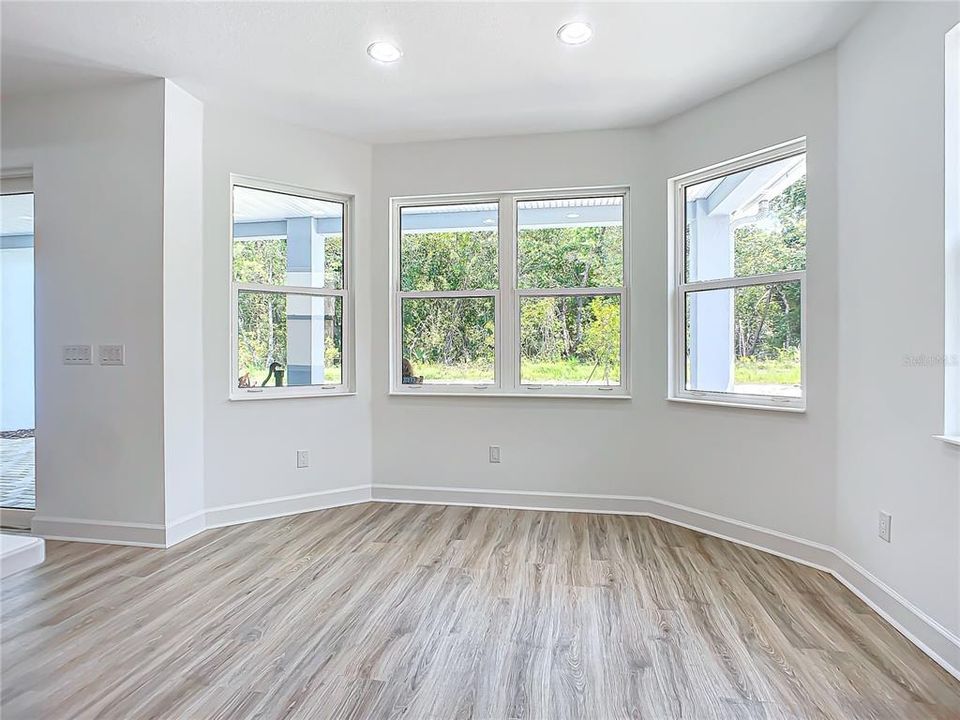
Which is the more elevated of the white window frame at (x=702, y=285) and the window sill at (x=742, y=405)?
the white window frame at (x=702, y=285)

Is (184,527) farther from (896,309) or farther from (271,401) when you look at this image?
(896,309)

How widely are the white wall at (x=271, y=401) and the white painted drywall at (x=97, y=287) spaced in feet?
1.19

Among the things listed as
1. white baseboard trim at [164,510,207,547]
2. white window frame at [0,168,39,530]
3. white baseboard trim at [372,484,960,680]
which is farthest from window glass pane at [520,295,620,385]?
white window frame at [0,168,39,530]

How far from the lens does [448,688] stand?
5.97ft

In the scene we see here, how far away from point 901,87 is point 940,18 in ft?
0.90

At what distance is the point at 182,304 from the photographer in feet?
10.9

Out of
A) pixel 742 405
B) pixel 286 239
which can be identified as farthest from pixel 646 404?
pixel 286 239

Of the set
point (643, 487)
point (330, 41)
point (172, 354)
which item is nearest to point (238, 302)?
point (172, 354)

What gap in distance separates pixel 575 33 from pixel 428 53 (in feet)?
2.52

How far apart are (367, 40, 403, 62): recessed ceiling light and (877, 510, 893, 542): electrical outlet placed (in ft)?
10.6

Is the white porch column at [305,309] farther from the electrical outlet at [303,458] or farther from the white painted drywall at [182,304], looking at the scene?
the white painted drywall at [182,304]

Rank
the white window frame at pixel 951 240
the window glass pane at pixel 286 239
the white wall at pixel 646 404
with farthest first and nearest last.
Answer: the window glass pane at pixel 286 239, the white wall at pixel 646 404, the white window frame at pixel 951 240

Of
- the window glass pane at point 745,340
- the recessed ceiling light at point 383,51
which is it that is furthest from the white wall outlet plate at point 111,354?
the window glass pane at point 745,340

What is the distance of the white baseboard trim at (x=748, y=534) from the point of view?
6.71 ft
